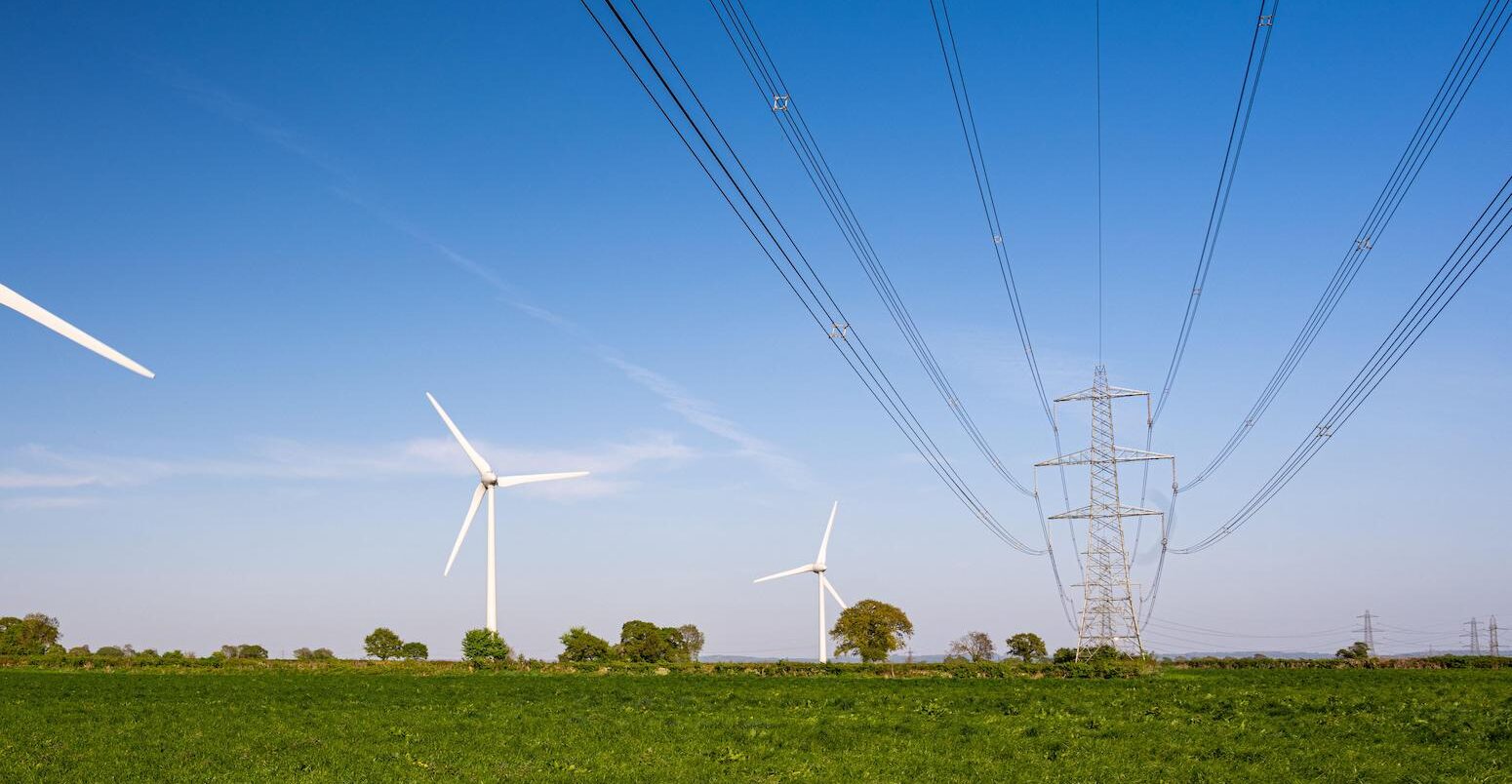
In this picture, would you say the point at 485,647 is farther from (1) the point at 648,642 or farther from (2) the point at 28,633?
(2) the point at 28,633

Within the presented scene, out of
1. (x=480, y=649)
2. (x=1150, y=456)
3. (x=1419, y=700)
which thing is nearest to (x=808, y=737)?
(x=1419, y=700)

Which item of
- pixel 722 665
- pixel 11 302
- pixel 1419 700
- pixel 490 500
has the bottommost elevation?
pixel 722 665

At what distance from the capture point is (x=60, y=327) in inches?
1133

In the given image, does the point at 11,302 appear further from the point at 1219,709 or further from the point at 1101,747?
the point at 1219,709

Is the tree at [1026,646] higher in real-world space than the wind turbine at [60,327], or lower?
lower

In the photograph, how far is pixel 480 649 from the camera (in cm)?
8581

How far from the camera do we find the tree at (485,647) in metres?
85.5

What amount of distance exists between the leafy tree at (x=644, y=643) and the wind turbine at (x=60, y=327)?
123 m

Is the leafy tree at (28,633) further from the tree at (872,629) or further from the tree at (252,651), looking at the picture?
the tree at (872,629)

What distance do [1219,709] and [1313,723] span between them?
5172 mm

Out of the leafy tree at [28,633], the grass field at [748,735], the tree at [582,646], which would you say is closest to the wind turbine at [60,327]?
the grass field at [748,735]

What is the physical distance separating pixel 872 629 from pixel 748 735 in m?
121

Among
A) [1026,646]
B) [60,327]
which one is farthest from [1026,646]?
[60,327]

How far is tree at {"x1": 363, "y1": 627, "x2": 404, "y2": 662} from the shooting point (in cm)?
17475
